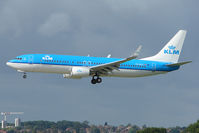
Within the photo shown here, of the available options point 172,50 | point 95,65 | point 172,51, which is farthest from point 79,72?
point 172,50

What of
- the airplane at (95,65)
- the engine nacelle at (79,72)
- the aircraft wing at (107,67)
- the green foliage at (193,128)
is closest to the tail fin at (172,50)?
the airplane at (95,65)

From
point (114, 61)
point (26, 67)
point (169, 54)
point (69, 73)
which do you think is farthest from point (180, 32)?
point (26, 67)

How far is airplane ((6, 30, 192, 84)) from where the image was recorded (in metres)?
91.4

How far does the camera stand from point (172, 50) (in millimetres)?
105688

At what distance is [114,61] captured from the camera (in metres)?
94.6

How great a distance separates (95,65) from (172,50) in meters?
18.5

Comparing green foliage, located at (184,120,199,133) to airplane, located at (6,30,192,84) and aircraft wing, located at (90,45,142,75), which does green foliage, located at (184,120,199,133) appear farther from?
aircraft wing, located at (90,45,142,75)

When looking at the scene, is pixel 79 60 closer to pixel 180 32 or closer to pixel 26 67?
pixel 26 67

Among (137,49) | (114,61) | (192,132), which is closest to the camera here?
(137,49)

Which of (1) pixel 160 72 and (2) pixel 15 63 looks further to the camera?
(1) pixel 160 72

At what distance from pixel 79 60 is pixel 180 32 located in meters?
24.5

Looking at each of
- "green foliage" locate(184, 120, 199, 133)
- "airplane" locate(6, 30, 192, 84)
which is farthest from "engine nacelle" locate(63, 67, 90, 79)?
"green foliage" locate(184, 120, 199, 133)

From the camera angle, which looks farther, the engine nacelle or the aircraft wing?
the engine nacelle

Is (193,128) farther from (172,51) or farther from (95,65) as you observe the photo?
(95,65)
